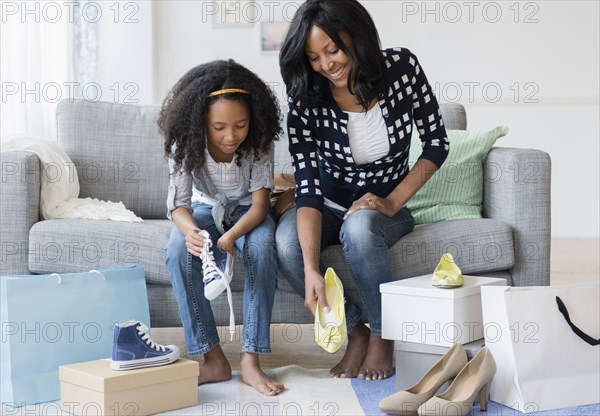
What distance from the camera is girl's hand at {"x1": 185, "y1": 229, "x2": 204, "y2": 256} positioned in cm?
216

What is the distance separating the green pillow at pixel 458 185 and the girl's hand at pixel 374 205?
32 centimetres

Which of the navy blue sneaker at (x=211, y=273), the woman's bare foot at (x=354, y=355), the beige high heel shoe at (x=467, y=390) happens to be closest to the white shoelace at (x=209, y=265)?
the navy blue sneaker at (x=211, y=273)

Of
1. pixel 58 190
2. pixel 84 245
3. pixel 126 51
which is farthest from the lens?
pixel 126 51

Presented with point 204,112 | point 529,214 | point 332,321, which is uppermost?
point 204,112

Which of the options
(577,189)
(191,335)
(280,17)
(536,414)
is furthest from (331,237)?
(577,189)

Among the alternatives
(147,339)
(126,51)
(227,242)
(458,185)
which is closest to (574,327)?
(458,185)

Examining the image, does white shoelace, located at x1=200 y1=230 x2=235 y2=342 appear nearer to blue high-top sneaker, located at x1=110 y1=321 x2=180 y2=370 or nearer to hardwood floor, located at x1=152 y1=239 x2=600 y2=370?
blue high-top sneaker, located at x1=110 y1=321 x2=180 y2=370

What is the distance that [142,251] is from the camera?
7.74ft

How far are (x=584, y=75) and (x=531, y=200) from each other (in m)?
2.98

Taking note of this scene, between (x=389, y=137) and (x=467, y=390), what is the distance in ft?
2.49

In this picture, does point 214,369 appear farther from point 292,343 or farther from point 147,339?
point 292,343

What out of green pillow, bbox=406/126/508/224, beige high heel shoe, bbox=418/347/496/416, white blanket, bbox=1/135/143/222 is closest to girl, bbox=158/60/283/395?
white blanket, bbox=1/135/143/222

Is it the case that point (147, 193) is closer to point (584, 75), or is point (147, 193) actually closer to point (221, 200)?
point (221, 200)

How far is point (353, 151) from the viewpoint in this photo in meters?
2.36
